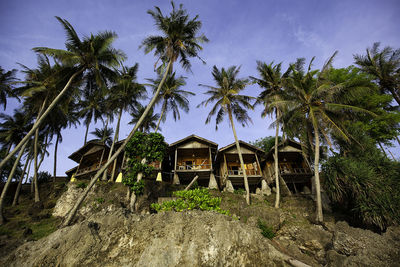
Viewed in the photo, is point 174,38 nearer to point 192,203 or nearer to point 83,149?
point 192,203

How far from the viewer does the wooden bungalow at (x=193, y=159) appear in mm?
18781

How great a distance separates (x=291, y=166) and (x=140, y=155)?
1845 cm

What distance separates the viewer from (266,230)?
38.0 ft

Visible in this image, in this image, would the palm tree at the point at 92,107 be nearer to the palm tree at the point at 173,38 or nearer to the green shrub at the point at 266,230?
the palm tree at the point at 173,38

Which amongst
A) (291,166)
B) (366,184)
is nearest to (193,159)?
→ (291,166)

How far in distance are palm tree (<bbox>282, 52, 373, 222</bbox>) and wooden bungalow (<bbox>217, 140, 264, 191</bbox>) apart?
6896 millimetres

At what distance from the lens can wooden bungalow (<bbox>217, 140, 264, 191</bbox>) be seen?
1916cm

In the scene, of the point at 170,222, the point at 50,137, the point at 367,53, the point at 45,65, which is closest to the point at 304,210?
the point at 170,222

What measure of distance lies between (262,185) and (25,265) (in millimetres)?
18483

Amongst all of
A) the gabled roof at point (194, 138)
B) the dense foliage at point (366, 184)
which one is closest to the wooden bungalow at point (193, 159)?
the gabled roof at point (194, 138)

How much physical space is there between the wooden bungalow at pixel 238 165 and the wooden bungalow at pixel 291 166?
165 cm

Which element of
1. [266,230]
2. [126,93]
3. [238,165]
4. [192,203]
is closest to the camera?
[192,203]

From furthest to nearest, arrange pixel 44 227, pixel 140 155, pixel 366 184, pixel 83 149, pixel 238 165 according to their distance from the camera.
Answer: pixel 83 149, pixel 238 165, pixel 140 155, pixel 44 227, pixel 366 184

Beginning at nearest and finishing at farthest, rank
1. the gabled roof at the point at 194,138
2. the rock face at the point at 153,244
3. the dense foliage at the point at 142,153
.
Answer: the rock face at the point at 153,244
the dense foliage at the point at 142,153
the gabled roof at the point at 194,138
